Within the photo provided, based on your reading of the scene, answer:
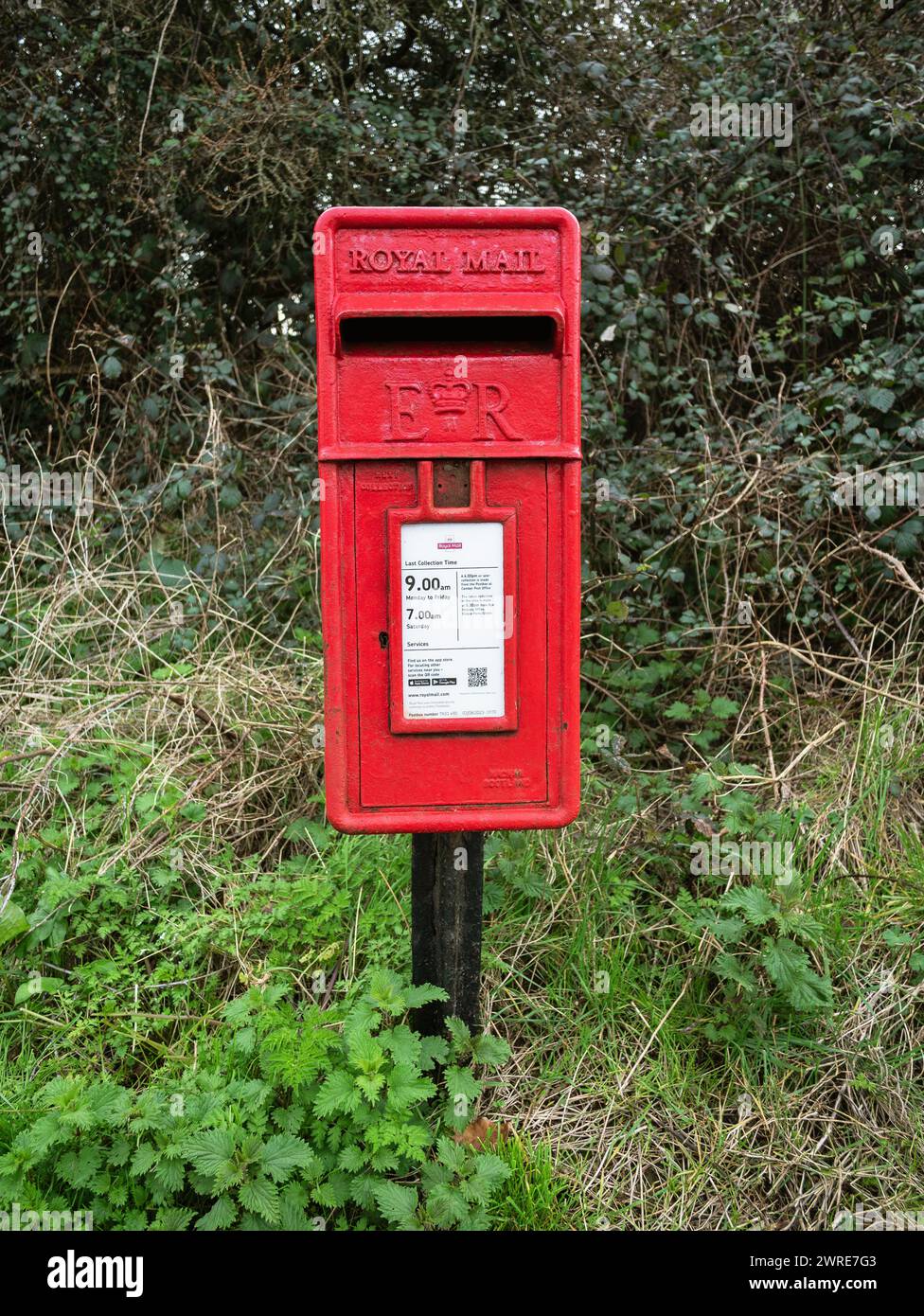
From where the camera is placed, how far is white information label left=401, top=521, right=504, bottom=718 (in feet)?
5.59

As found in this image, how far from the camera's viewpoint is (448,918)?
194 cm

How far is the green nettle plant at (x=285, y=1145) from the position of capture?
169 cm

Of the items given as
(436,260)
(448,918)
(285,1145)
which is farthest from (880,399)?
(285,1145)

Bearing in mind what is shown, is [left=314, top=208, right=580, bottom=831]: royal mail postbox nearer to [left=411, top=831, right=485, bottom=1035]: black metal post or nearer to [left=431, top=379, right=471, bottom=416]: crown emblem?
[left=431, top=379, right=471, bottom=416]: crown emblem

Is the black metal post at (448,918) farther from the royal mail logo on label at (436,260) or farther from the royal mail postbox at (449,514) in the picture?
the royal mail logo on label at (436,260)

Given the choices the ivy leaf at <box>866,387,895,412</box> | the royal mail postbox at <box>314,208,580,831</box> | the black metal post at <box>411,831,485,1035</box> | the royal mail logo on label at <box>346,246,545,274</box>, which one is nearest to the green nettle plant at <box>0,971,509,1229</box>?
the black metal post at <box>411,831,485,1035</box>

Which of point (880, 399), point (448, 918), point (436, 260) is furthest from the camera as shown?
point (880, 399)

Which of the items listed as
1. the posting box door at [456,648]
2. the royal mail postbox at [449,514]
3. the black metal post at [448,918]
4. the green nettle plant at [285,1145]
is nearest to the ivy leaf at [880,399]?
the royal mail postbox at [449,514]

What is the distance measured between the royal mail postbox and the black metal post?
20 cm

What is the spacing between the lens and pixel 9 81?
3963mm

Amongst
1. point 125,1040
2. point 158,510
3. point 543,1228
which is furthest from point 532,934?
point 158,510

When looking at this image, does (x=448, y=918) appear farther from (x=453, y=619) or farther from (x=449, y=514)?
(x=449, y=514)

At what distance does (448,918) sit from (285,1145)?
512mm

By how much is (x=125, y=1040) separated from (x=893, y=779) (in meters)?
2.17
